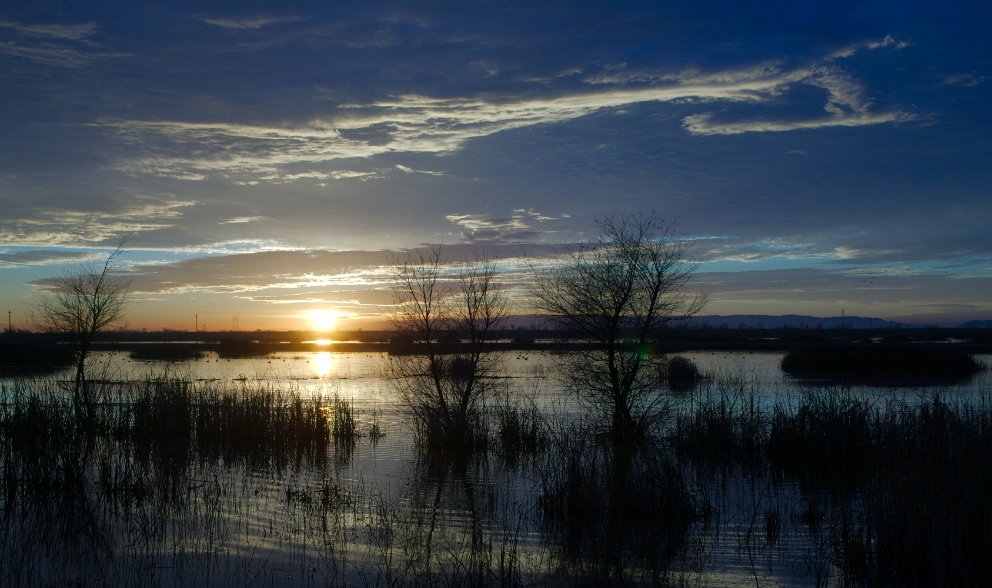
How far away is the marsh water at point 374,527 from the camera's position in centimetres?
915

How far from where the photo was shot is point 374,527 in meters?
11.4

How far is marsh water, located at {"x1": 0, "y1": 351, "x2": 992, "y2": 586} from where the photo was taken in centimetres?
915

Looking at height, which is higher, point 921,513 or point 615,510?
point 921,513

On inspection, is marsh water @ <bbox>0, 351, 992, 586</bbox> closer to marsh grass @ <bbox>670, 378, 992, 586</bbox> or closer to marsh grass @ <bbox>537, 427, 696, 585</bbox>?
marsh grass @ <bbox>537, 427, 696, 585</bbox>

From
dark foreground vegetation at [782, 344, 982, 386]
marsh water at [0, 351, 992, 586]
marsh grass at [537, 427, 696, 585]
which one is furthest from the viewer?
dark foreground vegetation at [782, 344, 982, 386]

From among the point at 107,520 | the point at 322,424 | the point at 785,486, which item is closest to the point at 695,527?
the point at 785,486

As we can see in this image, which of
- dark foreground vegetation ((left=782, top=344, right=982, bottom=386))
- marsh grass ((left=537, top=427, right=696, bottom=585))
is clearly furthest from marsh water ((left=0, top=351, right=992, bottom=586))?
dark foreground vegetation ((left=782, top=344, right=982, bottom=386))

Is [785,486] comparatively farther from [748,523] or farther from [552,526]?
[552,526]

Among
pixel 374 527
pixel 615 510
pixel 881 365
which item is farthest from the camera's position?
pixel 881 365

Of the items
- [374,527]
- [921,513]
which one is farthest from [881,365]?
[374,527]

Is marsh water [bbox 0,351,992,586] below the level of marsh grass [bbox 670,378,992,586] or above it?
below

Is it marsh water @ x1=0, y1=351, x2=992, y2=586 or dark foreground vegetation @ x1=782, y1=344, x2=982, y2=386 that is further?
dark foreground vegetation @ x1=782, y1=344, x2=982, y2=386

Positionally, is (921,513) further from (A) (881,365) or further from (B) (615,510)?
(A) (881,365)

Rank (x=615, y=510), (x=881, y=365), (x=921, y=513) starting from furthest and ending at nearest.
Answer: (x=881, y=365), (x=615, y=510), (x=921, y=513)
